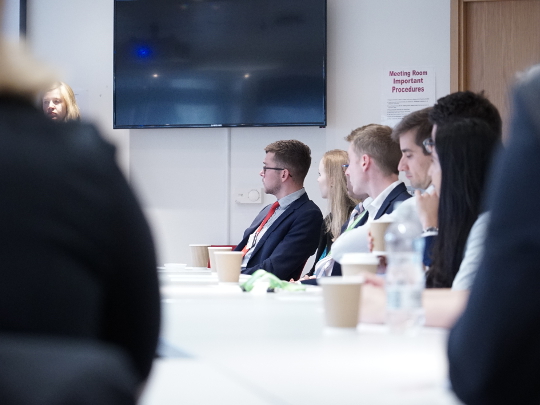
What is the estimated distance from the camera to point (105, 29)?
16.2 ft

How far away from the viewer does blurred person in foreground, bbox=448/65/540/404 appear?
2.01ft

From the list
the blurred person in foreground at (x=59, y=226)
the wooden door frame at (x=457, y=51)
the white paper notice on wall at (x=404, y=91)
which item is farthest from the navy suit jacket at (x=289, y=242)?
the blurred person in foreground at (x=59, y=226)

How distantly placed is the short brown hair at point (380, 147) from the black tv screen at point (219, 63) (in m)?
1.40

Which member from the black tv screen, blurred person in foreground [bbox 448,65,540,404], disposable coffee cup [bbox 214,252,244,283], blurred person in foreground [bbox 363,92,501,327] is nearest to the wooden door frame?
the black tv screen

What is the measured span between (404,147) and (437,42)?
2.20m

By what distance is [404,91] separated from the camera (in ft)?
15.0

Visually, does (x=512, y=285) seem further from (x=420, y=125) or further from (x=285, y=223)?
(x=285, y=223)

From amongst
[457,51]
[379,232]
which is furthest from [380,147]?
[457,51]

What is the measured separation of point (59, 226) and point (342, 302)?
2.60 feet

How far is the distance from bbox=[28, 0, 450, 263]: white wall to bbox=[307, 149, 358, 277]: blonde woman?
2.30 feet

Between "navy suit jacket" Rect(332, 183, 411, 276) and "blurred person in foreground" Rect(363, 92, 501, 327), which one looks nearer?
"blurred person in foreground" Rect(363, 92, 501, 327)

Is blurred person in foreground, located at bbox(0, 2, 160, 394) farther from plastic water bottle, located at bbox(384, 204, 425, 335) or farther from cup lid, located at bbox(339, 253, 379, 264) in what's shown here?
cup lid, located at bbox(339, 253, 379, 264)

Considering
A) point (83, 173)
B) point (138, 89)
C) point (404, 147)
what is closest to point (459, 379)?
point (83, 173)

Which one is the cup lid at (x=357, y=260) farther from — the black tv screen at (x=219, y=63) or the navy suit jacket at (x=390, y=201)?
the black tv screen at (x=219, y=63)
